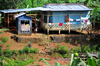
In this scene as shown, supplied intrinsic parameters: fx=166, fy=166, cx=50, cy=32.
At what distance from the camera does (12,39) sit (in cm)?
1708

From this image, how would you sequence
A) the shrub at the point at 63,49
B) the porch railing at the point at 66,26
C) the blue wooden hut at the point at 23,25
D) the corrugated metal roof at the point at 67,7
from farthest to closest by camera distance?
the corrugated metal roof at the point at 67,7 → the porch railing at the point at 66,26 → the blue wooden hut at the point at 23,25 → the shrub at the point at 63,49

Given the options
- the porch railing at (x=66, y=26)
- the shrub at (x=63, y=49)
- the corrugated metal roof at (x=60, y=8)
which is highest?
the corrugated metal roof at (x=60, y=8)

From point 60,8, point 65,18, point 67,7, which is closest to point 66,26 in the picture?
point 65,18

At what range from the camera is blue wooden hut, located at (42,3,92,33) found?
1775 cm

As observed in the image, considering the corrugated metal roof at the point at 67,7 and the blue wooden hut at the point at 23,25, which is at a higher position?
the corrugated metal roof at the point at 67,7

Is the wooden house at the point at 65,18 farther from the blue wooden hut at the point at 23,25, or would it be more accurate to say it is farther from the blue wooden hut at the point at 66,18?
the blue wooden hut at the point at 23,25

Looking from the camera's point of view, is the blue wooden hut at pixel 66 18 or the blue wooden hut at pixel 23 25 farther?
the blue wooden hut at pixel 66 18

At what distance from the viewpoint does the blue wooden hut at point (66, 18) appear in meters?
17.8

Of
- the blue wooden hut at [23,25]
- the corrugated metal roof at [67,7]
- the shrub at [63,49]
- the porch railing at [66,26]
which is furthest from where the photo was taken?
the corrugated metal roof at [67,7]

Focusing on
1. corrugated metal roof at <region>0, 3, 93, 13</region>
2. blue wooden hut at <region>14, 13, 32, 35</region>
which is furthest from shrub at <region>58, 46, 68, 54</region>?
corrugated metal roof at <region>0, 3, 93, 13</region>

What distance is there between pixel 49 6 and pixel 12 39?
18.7ft

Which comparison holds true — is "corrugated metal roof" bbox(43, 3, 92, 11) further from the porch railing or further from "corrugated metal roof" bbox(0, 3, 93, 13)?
the porch railing

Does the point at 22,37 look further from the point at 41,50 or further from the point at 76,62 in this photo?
the point at 76,62

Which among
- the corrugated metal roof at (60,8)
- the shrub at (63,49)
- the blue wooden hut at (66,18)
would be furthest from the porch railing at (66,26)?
the shrub at (63,49)
